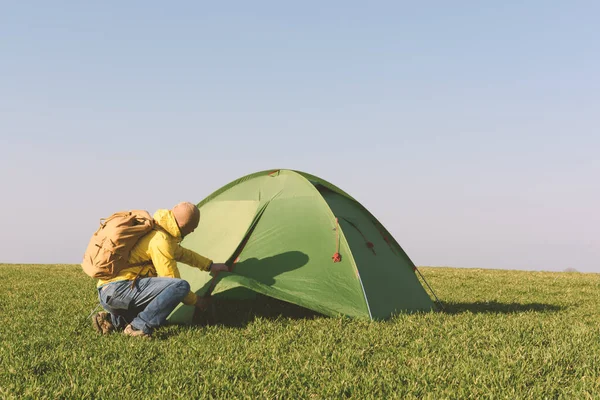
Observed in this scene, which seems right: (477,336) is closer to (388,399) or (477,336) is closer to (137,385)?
(388,399)

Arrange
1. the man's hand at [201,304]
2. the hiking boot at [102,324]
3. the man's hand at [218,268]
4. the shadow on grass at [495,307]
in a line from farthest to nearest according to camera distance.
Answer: the shadow on grass at [495,307]
the man's hand at [218,268]
the man's hand at [201,304]
the hiking boot at [102,324]

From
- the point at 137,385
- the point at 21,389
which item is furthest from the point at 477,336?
the point at 21,389

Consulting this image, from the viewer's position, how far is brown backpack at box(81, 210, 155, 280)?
6.33 m

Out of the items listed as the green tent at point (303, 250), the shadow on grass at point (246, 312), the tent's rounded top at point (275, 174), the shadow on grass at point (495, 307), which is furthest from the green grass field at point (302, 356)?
the tent's rounded top at point (275, 174)

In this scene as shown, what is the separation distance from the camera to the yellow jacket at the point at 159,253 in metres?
6.49

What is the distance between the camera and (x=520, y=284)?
44.8 ft

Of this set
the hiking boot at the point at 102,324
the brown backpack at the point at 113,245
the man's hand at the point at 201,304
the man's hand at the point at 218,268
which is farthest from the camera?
the man's hand at the point at 218,268

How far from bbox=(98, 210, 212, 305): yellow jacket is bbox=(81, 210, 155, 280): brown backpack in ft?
0.29

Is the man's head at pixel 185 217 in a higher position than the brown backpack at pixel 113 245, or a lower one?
higher

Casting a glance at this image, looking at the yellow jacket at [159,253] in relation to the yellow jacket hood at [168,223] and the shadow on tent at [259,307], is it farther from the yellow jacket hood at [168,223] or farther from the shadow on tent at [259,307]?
the shadow on tent at [259,307]

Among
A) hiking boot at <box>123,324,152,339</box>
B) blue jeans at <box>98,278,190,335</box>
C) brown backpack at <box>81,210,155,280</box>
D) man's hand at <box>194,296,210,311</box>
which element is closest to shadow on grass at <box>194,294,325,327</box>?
man's hand at <box>194,296,210,311</box>

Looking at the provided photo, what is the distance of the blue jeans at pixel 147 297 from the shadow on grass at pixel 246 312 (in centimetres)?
80

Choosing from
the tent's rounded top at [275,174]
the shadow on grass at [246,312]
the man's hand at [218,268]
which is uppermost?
the tent's rounded top at [275,174]

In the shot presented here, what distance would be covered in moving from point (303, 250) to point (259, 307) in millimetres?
1189
